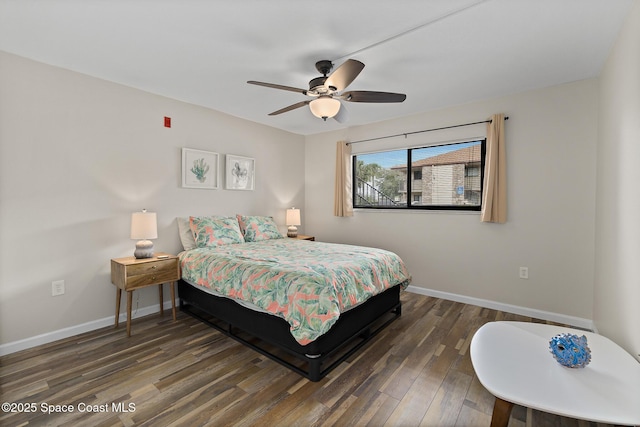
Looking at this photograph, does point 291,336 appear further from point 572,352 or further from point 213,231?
point 213,231

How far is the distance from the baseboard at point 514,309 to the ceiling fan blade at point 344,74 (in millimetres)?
2935

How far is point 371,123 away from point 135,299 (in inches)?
150

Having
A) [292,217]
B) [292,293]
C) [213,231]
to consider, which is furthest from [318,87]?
[292,217]

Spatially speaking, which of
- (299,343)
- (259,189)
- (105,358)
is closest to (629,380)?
(299,343)

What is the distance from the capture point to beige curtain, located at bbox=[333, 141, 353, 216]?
4570 millimetres

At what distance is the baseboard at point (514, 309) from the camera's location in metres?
2.92

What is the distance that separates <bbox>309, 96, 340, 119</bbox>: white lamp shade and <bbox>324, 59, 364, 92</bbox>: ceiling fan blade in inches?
6.2

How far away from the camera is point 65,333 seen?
2670 millimetres

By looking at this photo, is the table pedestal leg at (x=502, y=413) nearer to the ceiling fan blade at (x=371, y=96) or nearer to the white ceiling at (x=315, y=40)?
the ceiling fan blade at (x=371, y=96)

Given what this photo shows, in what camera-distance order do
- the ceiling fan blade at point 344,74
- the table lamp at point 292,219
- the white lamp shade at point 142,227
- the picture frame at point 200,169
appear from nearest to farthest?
the ceiling fan blade at point 344,74 < the white lamp shade at point 142,227 < the picture frame at point 200,169 < the table lamp at point 292,219

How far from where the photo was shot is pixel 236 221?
12.4 feet

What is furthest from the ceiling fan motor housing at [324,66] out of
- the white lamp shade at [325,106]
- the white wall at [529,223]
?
the white wall at [529,223]

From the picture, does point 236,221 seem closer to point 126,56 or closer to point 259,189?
point 259,189

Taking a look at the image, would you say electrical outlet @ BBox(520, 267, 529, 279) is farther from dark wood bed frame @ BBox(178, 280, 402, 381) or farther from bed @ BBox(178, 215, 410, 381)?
dark wood bed frame @ BBox(178, 280, 402, 381)
